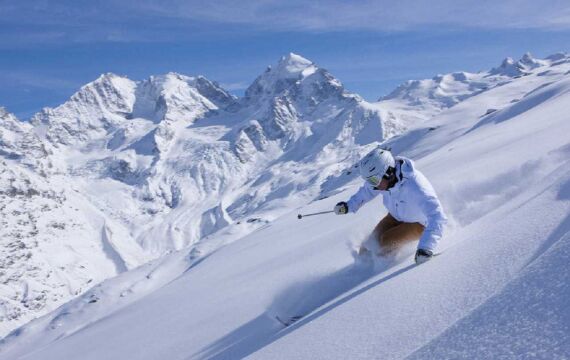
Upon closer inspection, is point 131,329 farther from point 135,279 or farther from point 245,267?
point 135,279

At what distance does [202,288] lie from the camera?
1230 cm

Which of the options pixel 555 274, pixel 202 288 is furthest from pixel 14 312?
pixel 555 274

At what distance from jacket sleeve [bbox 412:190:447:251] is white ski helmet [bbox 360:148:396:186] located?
1.96ft

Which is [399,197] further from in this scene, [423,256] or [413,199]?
[423,256]

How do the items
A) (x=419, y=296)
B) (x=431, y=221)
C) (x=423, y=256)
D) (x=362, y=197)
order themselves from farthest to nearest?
(x=362, y=197), (x=431, y=221), (x=423, y=256), (x=419, y=296)

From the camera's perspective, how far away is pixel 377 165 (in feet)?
21.6

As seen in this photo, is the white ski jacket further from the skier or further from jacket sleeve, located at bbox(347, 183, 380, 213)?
jacket sleeve, located at bbox(347, 183, 380, 213)

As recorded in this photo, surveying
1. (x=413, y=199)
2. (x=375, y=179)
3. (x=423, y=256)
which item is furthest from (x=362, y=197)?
(x=423, y=256)

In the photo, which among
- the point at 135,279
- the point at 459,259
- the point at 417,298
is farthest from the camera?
the point at 135,279

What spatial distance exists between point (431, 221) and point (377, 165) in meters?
1.12

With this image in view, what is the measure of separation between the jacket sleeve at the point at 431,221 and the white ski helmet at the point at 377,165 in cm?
60

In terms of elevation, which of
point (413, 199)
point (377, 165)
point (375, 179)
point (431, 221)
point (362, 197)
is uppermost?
point (377, 165)

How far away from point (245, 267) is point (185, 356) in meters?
5.82

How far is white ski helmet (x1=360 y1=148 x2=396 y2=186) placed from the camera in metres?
6.57
